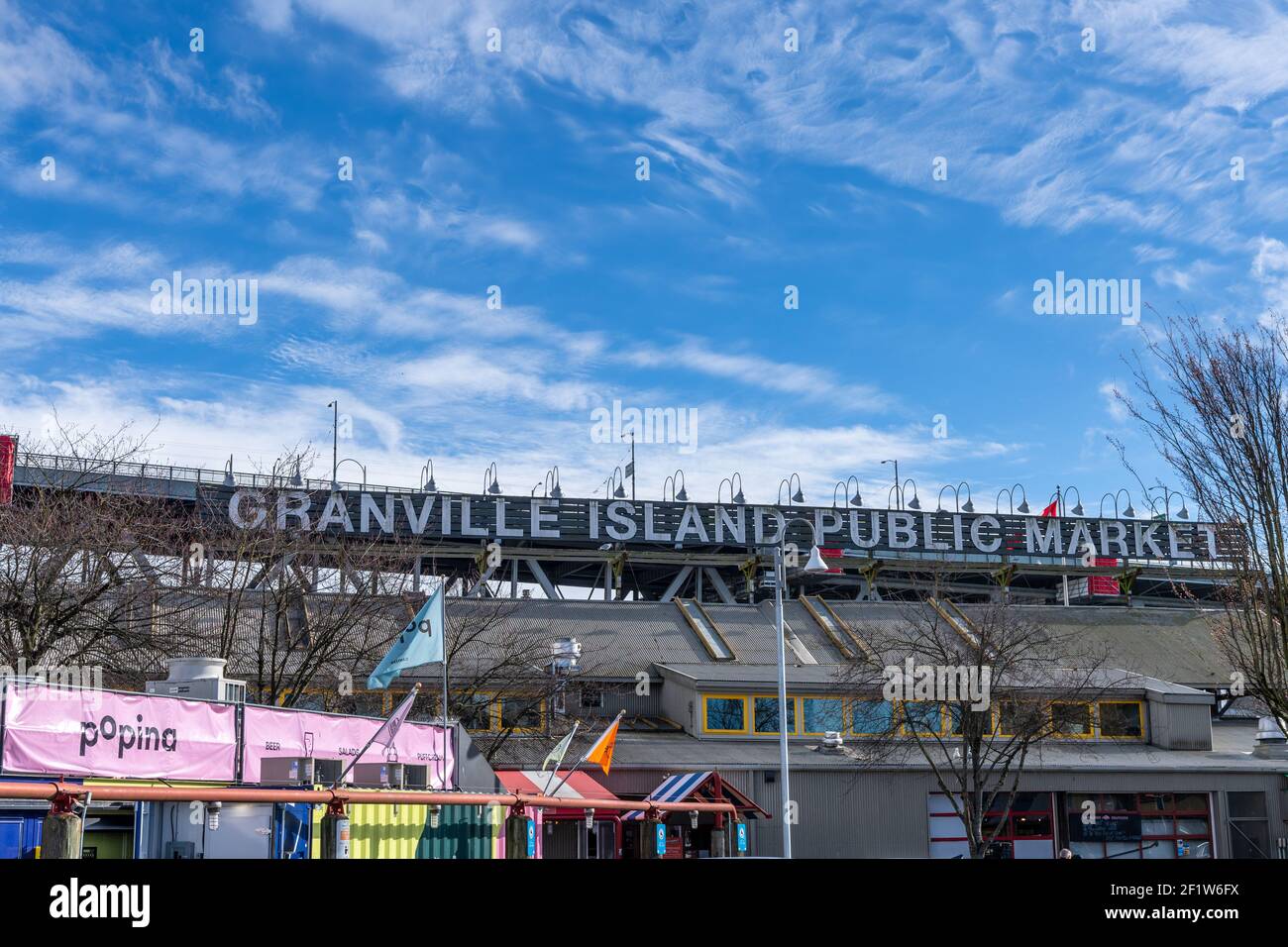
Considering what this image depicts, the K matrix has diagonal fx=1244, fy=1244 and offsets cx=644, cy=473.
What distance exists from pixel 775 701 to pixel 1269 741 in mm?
16697

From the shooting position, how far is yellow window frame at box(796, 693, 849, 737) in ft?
134

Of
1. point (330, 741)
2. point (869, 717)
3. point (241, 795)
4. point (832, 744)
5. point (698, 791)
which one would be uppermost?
point (869, 717)

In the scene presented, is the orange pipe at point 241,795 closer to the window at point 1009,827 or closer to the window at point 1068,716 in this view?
the window at point 1009,827

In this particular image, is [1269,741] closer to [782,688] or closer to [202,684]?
[782,688]

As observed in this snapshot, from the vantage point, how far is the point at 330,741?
62.0ft

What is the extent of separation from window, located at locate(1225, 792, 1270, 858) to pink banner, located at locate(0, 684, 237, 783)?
34042 millimetres

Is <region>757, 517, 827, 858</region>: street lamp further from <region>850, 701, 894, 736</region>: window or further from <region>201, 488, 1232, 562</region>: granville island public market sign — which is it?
<region>201, 488, 1232, 562</region>: granville island public market sign

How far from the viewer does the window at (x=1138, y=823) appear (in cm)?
3878

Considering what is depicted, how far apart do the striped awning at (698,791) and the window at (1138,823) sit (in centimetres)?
1197

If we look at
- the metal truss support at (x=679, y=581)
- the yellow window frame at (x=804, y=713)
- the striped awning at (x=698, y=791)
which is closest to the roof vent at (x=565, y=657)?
the striped awning at (x=698, y=791)

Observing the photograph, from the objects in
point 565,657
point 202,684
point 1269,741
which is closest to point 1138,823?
point 1269,741

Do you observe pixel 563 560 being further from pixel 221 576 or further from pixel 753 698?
pixel 221 576
